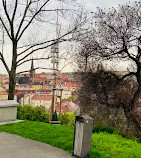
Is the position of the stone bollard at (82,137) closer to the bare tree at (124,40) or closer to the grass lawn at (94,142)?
the grass lawn at (94,142)

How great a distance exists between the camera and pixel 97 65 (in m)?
15.7

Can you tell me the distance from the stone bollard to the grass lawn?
9.5 inches

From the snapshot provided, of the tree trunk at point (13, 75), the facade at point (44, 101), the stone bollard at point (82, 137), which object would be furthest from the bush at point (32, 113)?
the stone bollard at point (82, 137)

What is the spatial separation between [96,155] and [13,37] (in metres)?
10.6

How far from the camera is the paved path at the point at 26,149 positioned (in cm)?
556

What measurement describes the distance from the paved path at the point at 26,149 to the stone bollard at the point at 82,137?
1.04ft

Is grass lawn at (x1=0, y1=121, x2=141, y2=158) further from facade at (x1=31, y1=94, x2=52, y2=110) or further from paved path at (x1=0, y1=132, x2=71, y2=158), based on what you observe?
facade at (x1=31, y1=94, x2=52, y2=110)

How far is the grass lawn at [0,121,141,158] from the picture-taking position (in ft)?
19.0

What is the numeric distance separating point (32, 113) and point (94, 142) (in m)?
6.89

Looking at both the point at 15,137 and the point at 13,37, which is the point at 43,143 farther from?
the point at 13,37

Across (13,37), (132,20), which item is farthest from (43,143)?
(132,20)

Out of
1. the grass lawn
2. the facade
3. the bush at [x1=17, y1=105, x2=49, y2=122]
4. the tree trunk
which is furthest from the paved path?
A: the facade

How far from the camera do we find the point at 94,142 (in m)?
6.53

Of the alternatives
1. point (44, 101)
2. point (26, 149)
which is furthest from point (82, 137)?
point (44, 101)
